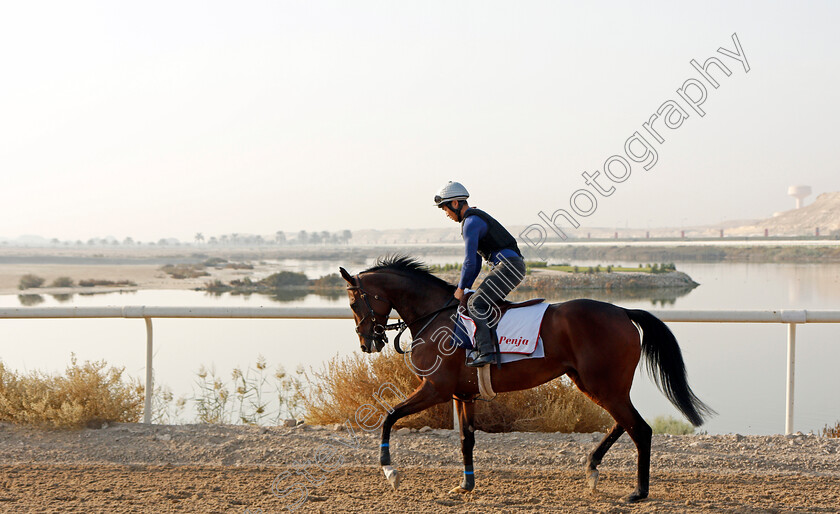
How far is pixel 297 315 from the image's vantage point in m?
5.85

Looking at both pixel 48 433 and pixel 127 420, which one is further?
pixel 127 420

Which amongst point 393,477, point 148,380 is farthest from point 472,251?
point 148,380

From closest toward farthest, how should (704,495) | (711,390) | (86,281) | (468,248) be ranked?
(704,495) < (468,248) < (711,390) < (86,281)

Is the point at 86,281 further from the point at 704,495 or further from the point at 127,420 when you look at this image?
the point at 704,495

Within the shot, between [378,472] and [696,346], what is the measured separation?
10.8m

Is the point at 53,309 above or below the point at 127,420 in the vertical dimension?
above

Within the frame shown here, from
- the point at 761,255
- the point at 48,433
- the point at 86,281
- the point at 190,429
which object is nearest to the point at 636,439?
the point at 190,429

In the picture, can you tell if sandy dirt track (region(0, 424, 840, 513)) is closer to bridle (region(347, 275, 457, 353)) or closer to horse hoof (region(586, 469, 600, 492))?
horse hoof (region(586, 469, 600, 492))

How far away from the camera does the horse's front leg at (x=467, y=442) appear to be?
4.33 m

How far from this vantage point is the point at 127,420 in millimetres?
6242

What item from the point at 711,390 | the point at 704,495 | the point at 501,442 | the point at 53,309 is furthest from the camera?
the point at 711,390

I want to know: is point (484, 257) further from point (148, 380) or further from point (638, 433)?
point (148, 380)

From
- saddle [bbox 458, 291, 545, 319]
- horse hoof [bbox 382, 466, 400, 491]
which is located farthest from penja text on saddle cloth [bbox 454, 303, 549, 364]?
horse hoof [bbox 382, 466, 400, 491]

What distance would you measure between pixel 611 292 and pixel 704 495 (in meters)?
12.1
